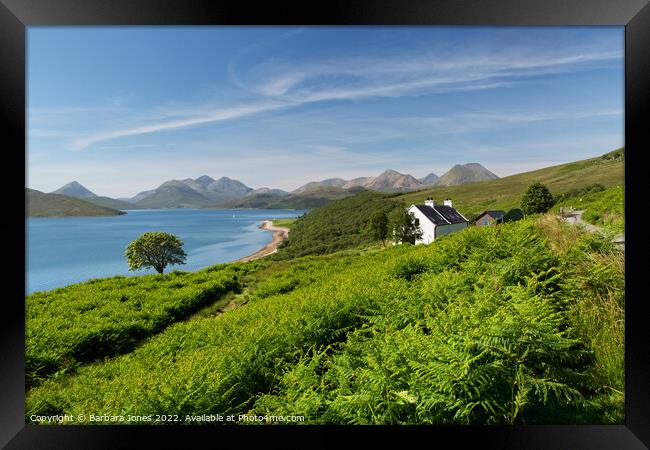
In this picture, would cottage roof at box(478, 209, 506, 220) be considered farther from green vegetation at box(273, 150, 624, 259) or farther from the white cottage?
the white cottage

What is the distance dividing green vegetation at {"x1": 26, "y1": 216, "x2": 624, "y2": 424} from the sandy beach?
5.58 ft

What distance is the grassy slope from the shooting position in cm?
360

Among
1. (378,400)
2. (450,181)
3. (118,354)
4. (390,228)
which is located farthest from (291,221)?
(378,400)

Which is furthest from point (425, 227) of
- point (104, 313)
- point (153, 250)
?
point (104, 313)

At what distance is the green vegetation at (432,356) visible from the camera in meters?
1.73

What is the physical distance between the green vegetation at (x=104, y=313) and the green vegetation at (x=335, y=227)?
159 centimetres

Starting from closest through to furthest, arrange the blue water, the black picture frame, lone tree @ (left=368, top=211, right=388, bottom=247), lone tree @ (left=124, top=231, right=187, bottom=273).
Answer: the black picture frame → the blue water → lone tree @ (left=124, top=231, right=187, bottom=273) → lone tree @ (left=368, top=211, right=388, bottom=247)

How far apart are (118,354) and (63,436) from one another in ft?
7.32

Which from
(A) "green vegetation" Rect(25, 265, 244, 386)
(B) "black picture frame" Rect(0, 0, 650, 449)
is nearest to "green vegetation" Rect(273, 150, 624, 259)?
(B) "black picture frame" Rect(0, 0, 650, 449)

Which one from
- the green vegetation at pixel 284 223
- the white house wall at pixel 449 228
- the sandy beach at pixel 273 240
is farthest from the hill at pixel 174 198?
the white house wall at pixel 449 228

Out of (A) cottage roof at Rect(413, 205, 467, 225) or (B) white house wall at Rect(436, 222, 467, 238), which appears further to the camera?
(A) cottage roof at Rect(413, 205, 467, 225)

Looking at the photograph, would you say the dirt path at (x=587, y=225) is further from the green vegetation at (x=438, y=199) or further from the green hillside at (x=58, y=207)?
the green hillside at (x=58, y=207)

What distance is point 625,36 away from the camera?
91.4 inches

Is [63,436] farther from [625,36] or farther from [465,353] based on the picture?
[625,36]
